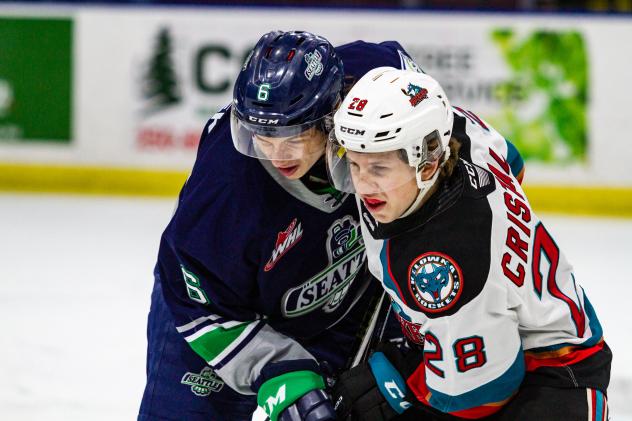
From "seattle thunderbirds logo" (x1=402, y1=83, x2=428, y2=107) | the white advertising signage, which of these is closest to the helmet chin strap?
"seattle thunderbirds logo" (x1=402, y1=83, x2=428, y2=107)

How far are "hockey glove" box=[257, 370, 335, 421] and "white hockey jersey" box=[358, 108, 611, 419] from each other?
0.24 metres

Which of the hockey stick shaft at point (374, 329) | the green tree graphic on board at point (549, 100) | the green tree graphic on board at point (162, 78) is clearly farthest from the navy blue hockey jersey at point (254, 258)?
the green tree graphic on board at point (162, 78)

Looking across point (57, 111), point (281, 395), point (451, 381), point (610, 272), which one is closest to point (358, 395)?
point (281, 395)

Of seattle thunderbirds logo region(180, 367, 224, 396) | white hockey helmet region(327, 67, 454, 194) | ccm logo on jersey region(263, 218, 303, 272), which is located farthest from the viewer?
seattle thunderbirds logo region(180, 367, 224, 396)

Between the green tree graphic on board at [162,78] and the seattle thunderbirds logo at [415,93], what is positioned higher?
the seattle thunderbirds logo at [415,93]

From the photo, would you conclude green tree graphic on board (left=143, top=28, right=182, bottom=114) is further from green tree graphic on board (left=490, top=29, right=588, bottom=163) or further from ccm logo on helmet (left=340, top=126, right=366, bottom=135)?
ccm logo on helmet (left=340, top=126, right=366, bottom=135)

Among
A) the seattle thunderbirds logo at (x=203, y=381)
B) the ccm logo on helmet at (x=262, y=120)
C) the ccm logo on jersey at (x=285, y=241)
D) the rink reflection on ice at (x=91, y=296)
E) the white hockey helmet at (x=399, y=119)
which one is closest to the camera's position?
the white hockey helmet at (x=399, y=119)

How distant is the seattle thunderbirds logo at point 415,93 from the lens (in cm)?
196

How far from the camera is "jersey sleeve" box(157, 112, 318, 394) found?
2.36 m

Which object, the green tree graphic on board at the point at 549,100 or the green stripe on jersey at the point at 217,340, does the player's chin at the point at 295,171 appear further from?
the green tree graphic on board at the point at 549,100

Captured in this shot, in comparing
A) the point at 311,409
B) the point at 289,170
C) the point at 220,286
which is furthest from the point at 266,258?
the point at 311,409

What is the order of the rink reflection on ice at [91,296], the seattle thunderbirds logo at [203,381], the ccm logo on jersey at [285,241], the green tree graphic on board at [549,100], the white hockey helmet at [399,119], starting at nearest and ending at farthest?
1. the white hockey helmet at [399,119]
2. the ccm logo on jersey at [285,241]
3. the seattle thunderbirds logo at [203,381]
4. the rink reflection on ice at [91,296]
5. the green tree graphic on board at [549,100]

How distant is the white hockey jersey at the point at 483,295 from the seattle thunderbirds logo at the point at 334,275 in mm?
322

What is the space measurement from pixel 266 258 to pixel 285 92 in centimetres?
44
